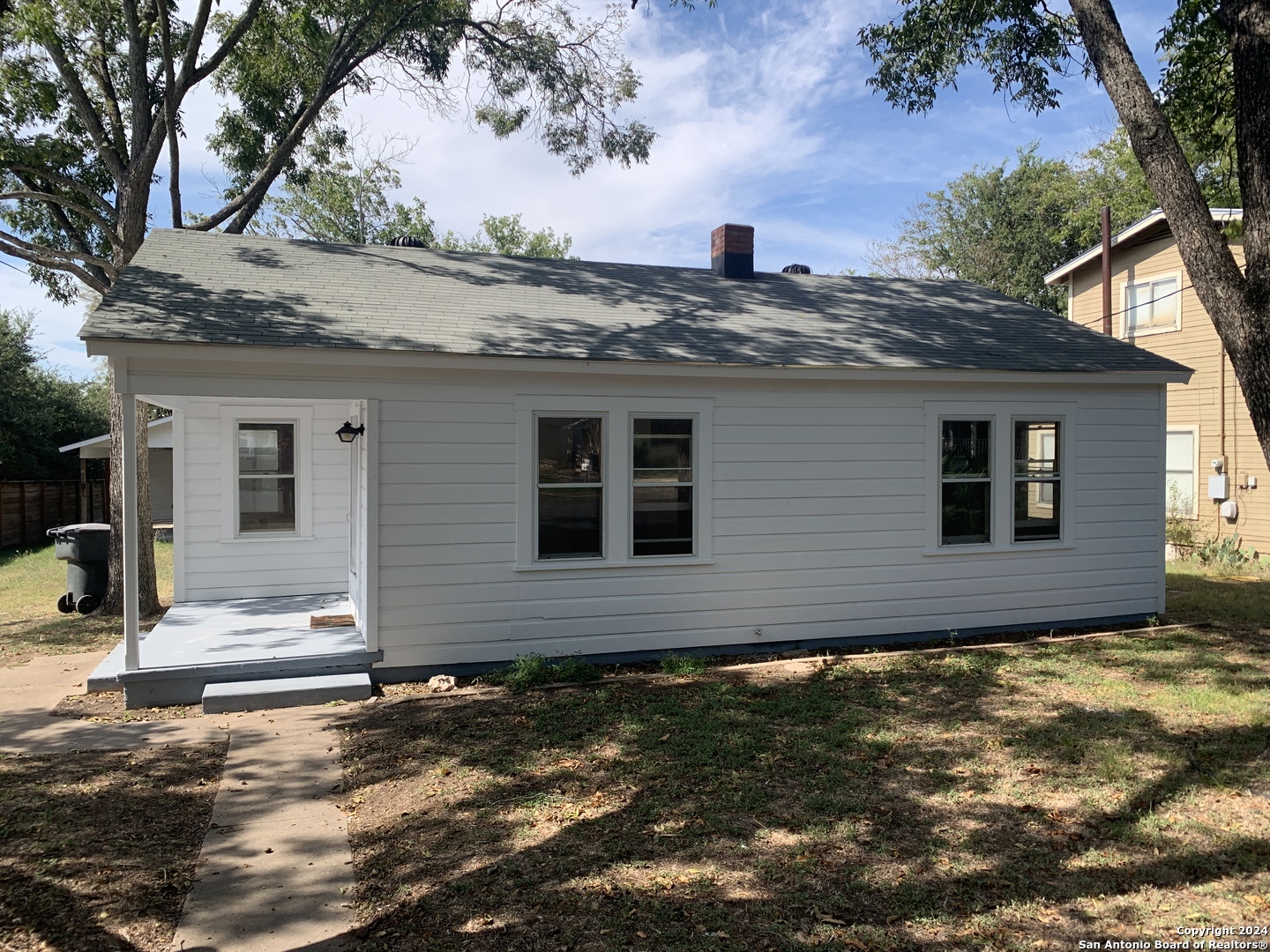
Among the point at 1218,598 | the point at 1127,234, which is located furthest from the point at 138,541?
the point at 1127,234

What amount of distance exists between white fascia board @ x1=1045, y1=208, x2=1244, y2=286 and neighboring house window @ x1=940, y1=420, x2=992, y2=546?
28.6 feet

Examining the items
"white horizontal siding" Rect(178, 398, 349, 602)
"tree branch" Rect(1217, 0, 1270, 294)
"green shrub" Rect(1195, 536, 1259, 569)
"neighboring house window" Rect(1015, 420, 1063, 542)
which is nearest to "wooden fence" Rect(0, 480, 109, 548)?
"white horizontal siding" Rect(178, 398, 349, 602)

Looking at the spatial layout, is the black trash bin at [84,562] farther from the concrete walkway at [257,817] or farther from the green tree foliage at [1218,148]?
the green tree foliage at [1218,148]

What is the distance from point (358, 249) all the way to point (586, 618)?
5.65 meters

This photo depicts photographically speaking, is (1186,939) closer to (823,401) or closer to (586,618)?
(586,618)

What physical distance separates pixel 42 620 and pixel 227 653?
5287 millimetres

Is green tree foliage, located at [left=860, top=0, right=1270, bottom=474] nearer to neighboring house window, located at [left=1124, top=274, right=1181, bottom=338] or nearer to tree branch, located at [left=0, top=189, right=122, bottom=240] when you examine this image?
neighboring house window, located at [left=1124, top=274, right=1181, bottom=338]

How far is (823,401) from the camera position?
862 centimetres

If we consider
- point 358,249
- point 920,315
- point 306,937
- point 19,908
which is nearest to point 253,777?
point 19,908

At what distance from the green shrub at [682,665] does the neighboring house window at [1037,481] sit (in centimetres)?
401

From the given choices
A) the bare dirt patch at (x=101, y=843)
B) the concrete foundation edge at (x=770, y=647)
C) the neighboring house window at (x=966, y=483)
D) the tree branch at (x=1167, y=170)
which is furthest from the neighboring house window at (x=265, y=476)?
the tree branch at (x=1167, y=170)

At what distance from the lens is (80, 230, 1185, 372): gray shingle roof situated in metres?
7.36

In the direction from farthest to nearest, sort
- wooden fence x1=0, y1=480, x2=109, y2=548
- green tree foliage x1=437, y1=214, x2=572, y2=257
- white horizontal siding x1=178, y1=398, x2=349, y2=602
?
1. green tree foliage x1=437, y1=214, x2=572, y2=257
2. wooden fence x1=0, y1=480, x2=109, y2=548
3. white horizontal siding x1=178, y1=398, x2=349, y2=602

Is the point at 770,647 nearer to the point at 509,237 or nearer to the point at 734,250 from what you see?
the point at 734,250
